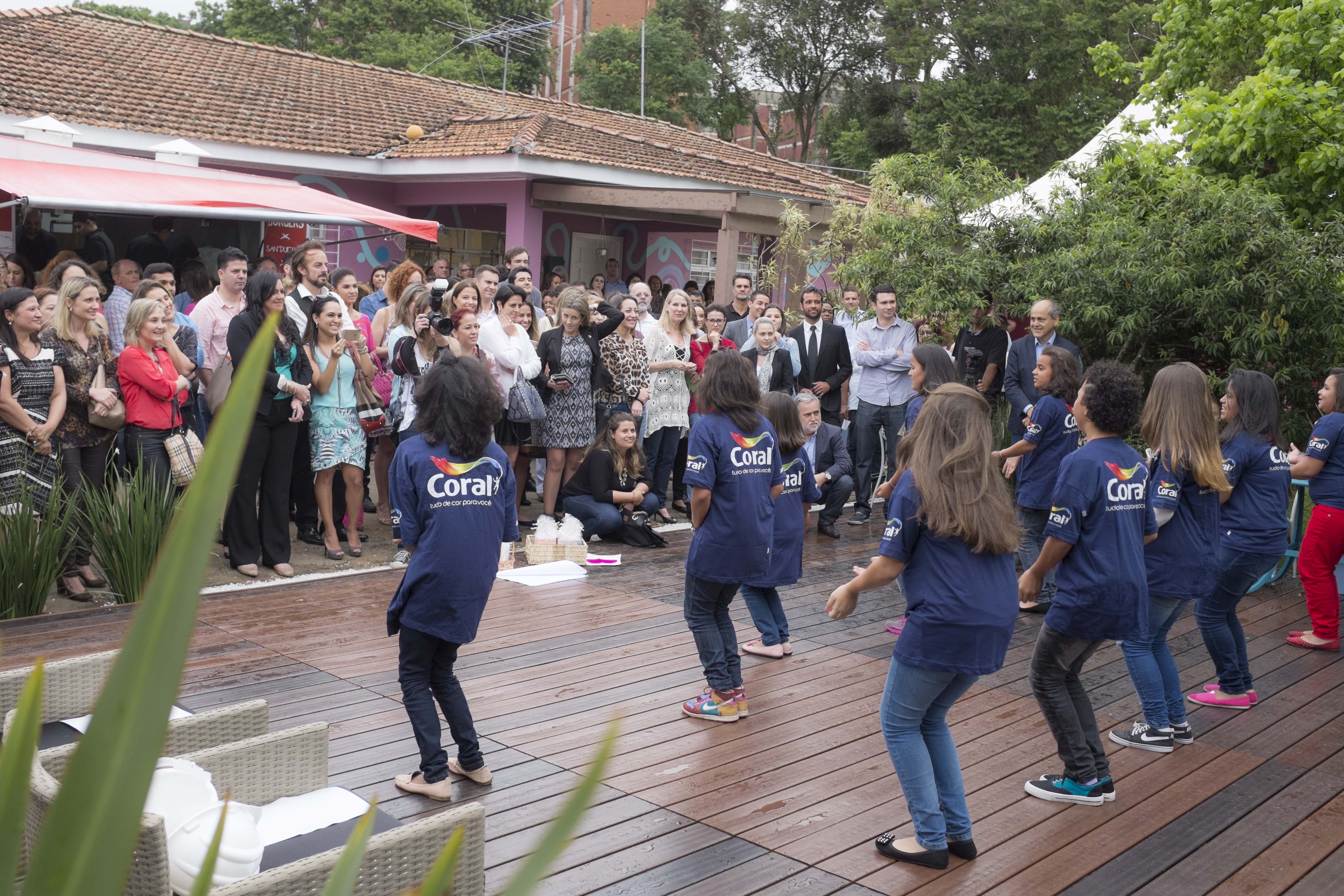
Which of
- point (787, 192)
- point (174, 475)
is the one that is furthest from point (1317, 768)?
point (787, 192)

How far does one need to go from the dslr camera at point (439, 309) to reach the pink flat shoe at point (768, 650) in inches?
122

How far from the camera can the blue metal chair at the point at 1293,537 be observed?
822cm

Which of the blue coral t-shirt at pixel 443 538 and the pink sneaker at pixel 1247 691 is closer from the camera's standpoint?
the blue coral t-shirt at pixel 443 538

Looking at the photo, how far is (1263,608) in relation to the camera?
769cm

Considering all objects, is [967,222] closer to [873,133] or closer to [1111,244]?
[1111,244]

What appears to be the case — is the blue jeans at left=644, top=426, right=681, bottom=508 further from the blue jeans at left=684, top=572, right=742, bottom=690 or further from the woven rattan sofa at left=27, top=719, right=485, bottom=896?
the woven rattan sofa at left=27, top=719, right=485, bottom=896

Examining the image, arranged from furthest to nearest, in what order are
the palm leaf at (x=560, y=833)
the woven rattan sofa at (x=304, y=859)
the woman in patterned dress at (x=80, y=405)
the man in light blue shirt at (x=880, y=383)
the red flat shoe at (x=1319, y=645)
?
the man in light blue shirt at (x=880, y=383)
the red flat shoe at (x=1319, y=645)
the woman in patterned dress at (x=80, y=405)
the woven rattan sofa at (x=304, y=859)
the palm leaf at (x=560, y=833)

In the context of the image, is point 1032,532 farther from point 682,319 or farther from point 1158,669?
point 682,319

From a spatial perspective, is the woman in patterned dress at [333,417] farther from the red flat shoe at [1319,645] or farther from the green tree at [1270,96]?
the green tree at [1270,96]

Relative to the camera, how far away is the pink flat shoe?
6.06 m

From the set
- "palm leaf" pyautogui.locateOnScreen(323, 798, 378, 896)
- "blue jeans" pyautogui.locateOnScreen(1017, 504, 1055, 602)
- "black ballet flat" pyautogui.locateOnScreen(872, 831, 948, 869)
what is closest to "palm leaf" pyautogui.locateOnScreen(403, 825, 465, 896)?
"palm leaf" pyautogui.locateOnScreen(323, 798, 378, 896)

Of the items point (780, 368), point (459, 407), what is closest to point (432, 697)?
point (459, 407)

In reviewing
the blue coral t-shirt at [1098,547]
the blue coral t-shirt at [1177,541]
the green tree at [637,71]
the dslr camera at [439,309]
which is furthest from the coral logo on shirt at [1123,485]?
the green tree at [637,71]

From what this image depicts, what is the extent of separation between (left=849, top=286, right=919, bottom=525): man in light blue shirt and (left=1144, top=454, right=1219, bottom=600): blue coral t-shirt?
438cm
